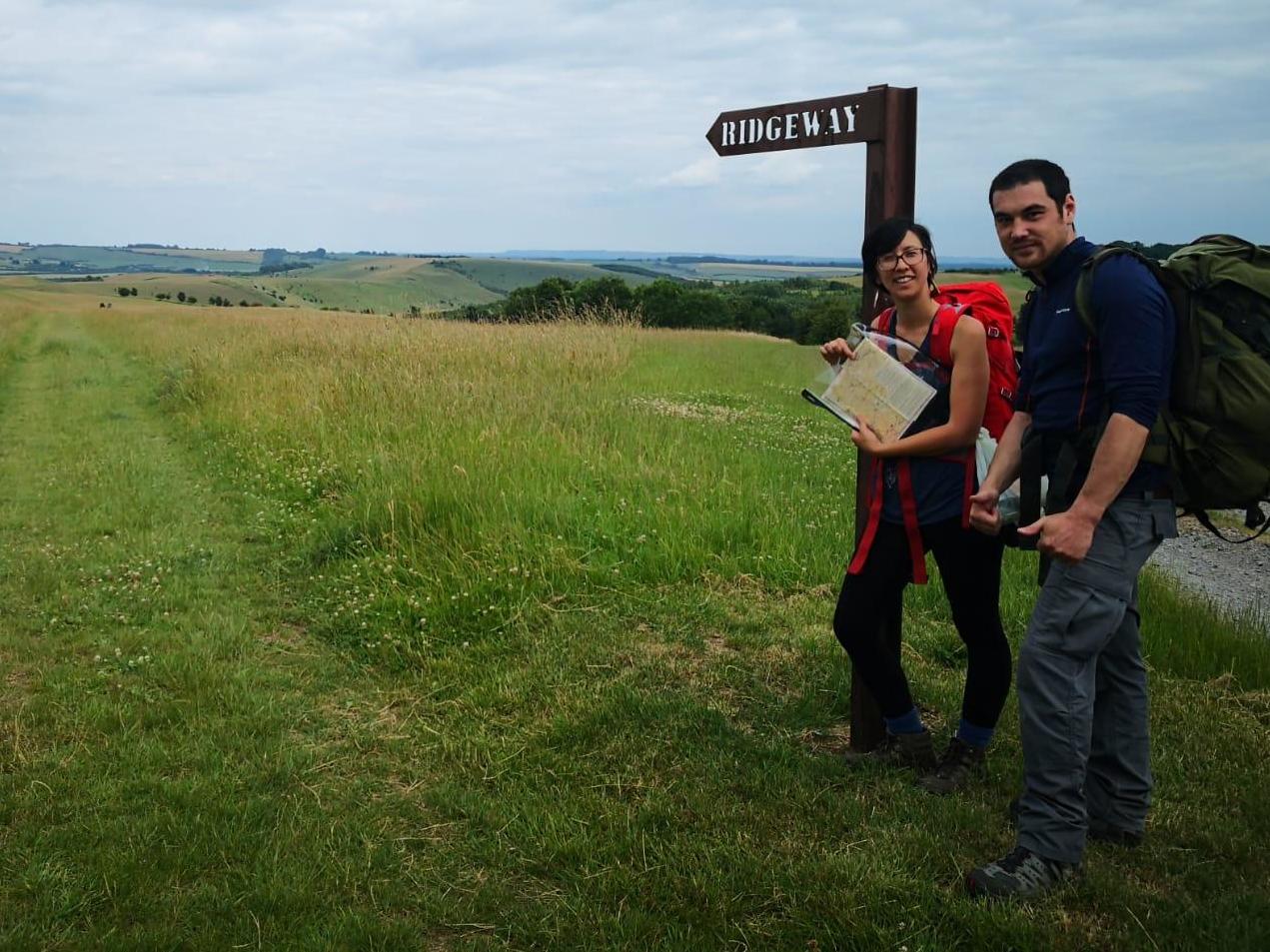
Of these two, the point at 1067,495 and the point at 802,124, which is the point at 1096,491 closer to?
the point at 1067,495

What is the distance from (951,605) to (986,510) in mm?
556

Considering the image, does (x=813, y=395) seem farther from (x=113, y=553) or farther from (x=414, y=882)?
(x=113, y=553)

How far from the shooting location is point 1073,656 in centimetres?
315

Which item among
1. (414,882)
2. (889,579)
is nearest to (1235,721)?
(889,579)

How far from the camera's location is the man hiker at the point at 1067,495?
2918 millimetres

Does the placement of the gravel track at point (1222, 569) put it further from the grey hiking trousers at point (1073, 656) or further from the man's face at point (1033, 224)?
the man's face at point (1033, 224)

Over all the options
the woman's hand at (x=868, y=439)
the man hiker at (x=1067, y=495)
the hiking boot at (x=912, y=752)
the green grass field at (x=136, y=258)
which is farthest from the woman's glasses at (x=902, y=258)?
the green grass field at (x=136, y=258)

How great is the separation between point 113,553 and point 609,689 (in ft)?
14.7

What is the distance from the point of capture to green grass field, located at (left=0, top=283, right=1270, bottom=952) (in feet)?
10.8

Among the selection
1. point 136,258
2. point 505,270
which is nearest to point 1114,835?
point 505,270

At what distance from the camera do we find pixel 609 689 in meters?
4.87

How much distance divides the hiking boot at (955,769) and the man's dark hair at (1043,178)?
210cm

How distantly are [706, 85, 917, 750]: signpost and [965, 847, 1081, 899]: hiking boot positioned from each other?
1.11 metres

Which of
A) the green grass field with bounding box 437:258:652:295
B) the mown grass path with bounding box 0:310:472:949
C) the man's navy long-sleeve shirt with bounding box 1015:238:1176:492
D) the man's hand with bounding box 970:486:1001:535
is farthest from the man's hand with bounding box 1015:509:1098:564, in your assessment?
the green grass field with bounding box 437:258:652:295
